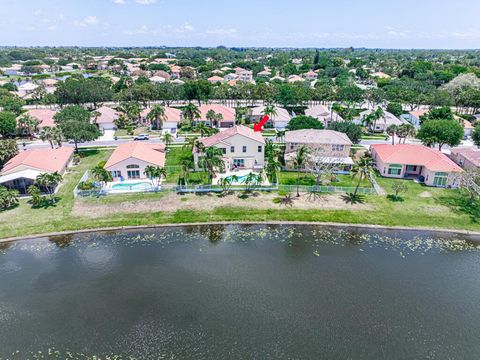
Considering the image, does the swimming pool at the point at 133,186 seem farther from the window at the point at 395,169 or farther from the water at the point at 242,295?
the window at the point at 395,169

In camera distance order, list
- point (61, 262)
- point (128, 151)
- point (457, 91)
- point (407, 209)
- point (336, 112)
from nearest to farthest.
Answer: point (61, 262) → point (407, 209) → point (128, 151) → point (336, 112) → point (457, 91)

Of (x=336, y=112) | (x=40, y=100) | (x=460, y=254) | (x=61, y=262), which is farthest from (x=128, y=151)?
(x=40, y=100)

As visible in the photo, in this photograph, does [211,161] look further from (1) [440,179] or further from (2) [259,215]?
(1) [440,179]

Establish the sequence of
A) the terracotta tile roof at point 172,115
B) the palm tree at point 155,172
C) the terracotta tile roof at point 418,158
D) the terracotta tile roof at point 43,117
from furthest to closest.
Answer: the terracotta tile roof at point 172,115, the terracotta tile roof at point 43,117, the terracotta tile roof at point 418,158, the palm tree at point 155,172

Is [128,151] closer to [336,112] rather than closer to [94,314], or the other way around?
[94,314]

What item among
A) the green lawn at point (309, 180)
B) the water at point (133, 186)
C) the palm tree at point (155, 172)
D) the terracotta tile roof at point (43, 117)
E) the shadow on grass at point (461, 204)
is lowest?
the shadow on grass at point (461, 204)

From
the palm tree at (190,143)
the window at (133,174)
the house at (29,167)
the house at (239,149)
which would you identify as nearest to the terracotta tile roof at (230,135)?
the house at (239,149)

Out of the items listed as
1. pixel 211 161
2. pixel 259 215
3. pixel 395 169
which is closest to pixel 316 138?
pixel 395 169
